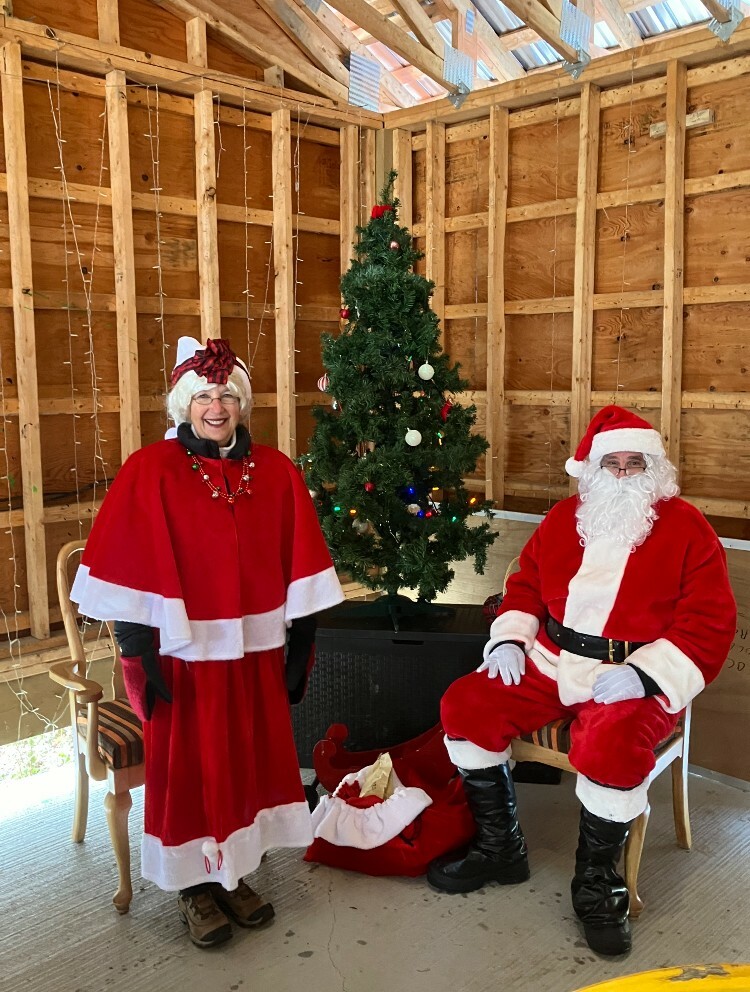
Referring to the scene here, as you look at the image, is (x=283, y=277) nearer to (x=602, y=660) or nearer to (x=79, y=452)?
(x=79, y=452)

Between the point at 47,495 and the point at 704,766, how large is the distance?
119 inches

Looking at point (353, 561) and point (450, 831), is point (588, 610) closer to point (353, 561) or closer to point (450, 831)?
point (450, 831)

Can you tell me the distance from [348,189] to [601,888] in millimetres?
3593

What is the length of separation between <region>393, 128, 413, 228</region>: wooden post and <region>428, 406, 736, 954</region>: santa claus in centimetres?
231

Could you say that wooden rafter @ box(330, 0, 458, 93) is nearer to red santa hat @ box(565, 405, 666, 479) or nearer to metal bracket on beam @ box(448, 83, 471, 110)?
metal bracket on beam @ box(448, 83, 471, 110)

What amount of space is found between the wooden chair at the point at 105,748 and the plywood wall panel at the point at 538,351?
94.4 inches

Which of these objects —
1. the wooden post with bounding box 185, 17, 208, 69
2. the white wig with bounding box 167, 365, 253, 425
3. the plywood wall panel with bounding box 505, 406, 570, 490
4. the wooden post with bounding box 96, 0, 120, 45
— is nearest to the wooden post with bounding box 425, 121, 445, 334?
the plywood wall panel with bounding box 505, 406, 570, 490

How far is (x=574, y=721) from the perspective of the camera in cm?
269

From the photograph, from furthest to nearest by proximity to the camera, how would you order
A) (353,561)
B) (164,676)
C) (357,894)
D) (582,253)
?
(582,253)
(353,561)
(357,894)
(164,676)

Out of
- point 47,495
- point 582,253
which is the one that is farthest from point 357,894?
point 582,253

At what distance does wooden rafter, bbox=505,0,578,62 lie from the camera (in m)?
3.43

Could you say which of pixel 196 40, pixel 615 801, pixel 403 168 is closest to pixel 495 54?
pixel 403 168

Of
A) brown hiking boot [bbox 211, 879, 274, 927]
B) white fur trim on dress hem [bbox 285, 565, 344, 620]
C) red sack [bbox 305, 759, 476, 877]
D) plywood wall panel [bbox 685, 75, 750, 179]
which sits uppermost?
plywood wall panel [bbox 685, 75, 750, 179]

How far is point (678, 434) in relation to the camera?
12.8 ft
